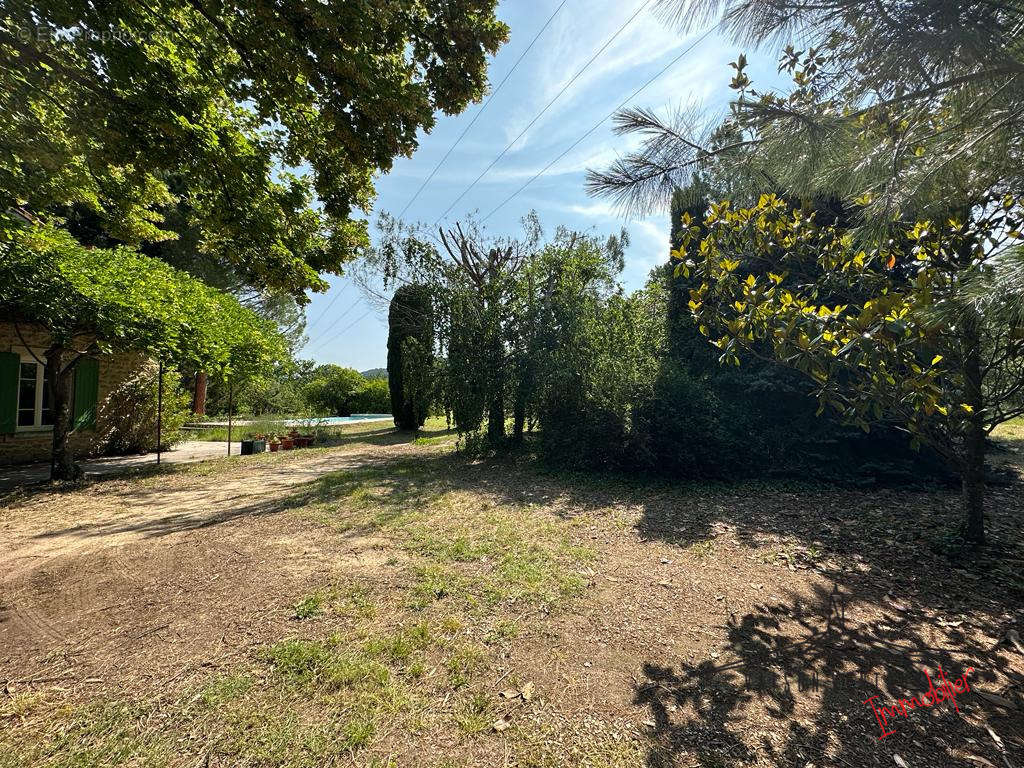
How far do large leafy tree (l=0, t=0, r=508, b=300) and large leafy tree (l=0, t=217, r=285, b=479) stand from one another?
0.76 m

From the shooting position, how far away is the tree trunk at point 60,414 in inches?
250

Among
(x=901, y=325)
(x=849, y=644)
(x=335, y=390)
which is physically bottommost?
(x=849, y=644)

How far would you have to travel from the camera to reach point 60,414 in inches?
253

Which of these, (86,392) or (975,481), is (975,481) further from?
(86,392)

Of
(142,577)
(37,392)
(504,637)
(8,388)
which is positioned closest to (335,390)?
(37,392)

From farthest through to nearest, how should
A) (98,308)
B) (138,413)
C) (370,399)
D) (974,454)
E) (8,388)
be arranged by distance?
(370,399), (138,413), (8,388), (98,308), (974,454)

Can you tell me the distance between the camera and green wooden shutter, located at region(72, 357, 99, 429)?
8078 millimetres

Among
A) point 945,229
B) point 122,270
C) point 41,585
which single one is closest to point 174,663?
point 41,585

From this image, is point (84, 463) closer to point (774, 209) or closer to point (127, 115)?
point (127, 115)

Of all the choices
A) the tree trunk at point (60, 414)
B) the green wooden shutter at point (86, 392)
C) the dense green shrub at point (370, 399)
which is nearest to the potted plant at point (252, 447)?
the green wooden shutter at point (86, 392)

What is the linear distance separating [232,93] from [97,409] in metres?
7.66

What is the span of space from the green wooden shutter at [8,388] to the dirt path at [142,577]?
325 cm

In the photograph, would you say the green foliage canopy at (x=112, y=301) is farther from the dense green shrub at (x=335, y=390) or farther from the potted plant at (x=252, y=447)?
the dense green shrub at (x=335, y=390)

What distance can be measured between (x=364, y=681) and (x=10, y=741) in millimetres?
1469
